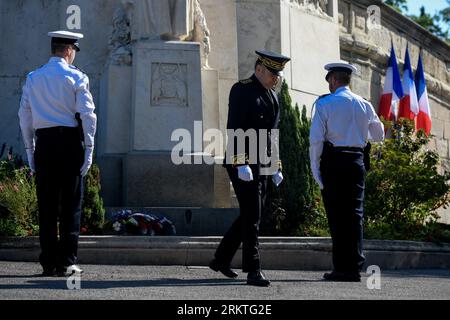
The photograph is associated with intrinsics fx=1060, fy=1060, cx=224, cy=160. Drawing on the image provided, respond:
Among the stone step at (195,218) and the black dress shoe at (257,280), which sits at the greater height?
the stone step at (195,218)

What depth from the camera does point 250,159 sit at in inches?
337

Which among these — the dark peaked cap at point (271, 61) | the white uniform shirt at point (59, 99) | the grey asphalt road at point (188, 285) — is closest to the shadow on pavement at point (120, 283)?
the grey asphalt road at point (188, 285)

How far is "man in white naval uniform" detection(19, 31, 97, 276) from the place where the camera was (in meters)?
8.41

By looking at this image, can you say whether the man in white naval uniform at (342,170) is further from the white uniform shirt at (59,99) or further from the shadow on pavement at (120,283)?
the white uniform shirt at (59,99)

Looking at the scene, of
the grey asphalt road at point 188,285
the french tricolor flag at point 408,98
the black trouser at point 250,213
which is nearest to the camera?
the grey asphalt road at point 188,285

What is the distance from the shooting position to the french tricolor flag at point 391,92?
20.3m

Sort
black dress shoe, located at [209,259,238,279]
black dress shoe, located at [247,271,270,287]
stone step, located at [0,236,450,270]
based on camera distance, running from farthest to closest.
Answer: stone step, located at [0,236,450,270] < black dress shoe, located at [209,259,238,279] < black dress shoe, located at [247,271,270,287]

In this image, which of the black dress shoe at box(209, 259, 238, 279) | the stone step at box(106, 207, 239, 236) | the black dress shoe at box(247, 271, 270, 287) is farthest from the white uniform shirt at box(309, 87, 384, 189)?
the stone step at box(106, 207, 239, 236)

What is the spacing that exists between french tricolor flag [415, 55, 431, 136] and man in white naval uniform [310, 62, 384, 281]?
12217 millimetres

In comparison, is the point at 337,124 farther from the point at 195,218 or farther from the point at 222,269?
the point at 195,218

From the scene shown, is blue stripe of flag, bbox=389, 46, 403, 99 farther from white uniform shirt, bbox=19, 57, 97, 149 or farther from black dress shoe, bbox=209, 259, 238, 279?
white uniform shirt, bbox=19, 57, 97, 149

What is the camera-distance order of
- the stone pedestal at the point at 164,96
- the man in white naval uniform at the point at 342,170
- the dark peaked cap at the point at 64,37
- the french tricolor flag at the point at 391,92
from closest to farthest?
1. the dark peaked cap at the point at 64,37
2. the man in white naval uniform at the point at 342,170
3. the stone pedestal at the point at 164,96
4. the french tricolor flag at the point at 391,92
